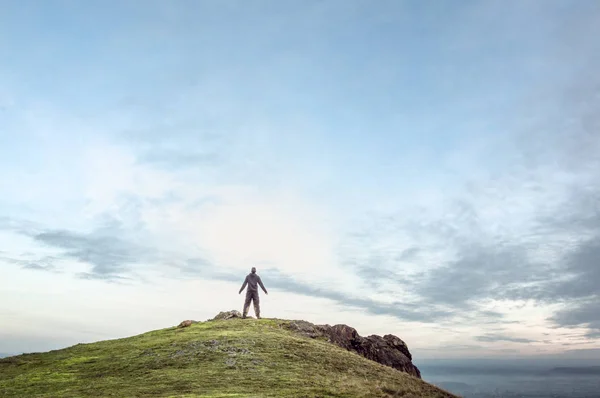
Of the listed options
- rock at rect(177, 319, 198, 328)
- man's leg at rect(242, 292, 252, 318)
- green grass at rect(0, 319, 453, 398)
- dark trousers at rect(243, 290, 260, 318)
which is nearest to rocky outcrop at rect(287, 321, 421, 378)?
green grass at rect(0, 319, 453, 398)

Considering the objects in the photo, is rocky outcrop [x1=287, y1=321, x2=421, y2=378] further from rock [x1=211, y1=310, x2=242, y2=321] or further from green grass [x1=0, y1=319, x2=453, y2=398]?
rock [x1=211, y1=310, x2=242, y2=321]

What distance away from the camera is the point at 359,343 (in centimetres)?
3981

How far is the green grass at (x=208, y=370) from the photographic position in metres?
24.0

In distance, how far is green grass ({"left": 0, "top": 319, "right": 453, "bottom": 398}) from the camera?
2405 centimetres

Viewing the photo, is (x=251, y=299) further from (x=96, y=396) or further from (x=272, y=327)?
(x=96, y=396)

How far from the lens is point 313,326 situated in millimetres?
40500

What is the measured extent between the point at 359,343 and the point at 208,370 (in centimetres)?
1664

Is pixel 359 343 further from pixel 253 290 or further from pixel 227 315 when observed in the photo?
pixel 227 315

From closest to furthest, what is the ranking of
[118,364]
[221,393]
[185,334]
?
[221,393], [118,364], [185,334]

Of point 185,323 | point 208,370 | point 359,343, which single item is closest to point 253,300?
point 185,323

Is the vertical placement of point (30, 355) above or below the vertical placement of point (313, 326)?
below

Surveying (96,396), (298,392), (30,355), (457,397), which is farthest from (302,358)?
(30,355)

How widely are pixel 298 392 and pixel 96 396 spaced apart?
10.1 metres

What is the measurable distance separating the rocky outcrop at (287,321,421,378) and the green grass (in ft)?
8.49
